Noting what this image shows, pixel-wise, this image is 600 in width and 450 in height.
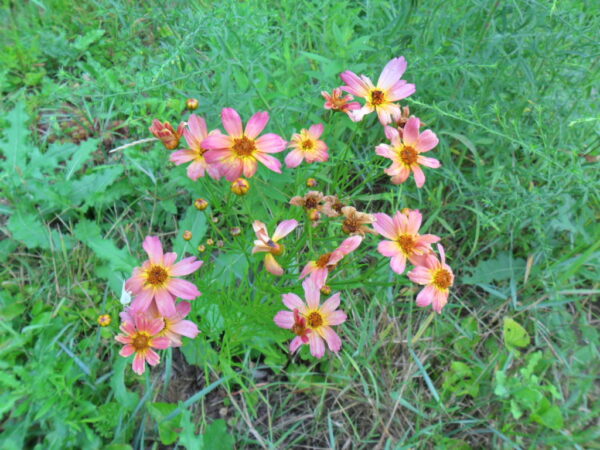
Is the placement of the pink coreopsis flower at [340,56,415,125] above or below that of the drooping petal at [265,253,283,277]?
above

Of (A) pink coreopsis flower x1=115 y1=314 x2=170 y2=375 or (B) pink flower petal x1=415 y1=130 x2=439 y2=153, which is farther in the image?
(B) pink flower petal x1=415 y1=130 x2=439 y2=153

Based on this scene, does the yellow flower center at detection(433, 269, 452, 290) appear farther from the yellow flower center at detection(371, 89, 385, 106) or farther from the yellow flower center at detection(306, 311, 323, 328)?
the yellow flower center at detection(371, 89, 385, 106)

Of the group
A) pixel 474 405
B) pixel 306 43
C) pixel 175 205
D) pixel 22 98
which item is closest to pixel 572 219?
pixel 474 405

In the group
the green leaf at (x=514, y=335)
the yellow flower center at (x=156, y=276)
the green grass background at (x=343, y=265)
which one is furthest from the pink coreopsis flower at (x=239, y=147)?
the green leaf at (x=514, y=335)

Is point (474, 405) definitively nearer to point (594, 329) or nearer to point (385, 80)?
point (594, 329)

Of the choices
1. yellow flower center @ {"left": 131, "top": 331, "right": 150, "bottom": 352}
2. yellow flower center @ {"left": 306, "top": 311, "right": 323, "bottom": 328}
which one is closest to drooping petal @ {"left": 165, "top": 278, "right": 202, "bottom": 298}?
yellow flower center @ {"left": 131, "top": 331, "right": 150, "bottom": 352}

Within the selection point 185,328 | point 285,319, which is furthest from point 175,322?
point 285,319
